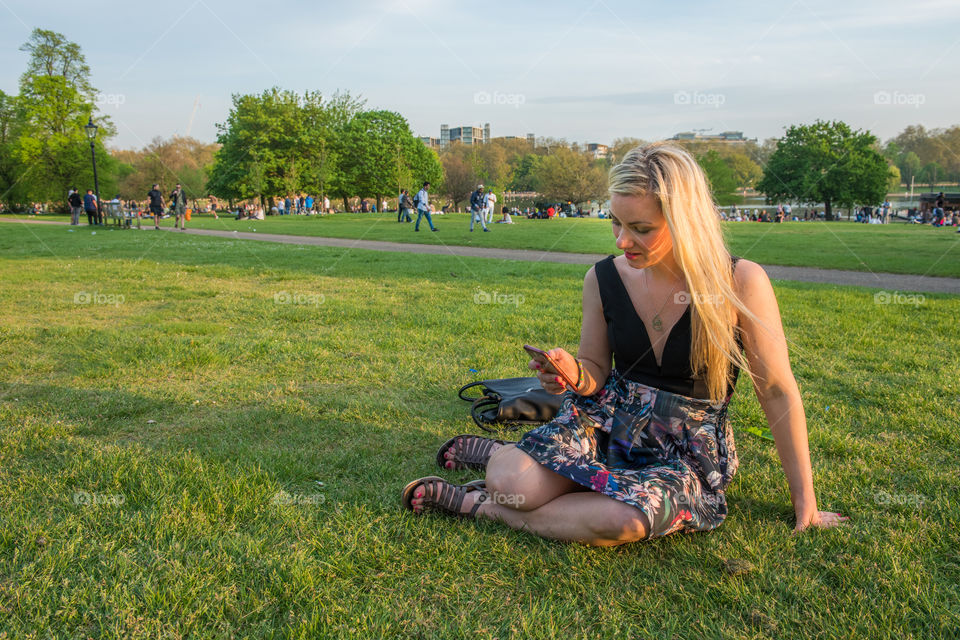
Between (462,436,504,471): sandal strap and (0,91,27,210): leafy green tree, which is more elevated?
(0,91,27,210): leafy green tree

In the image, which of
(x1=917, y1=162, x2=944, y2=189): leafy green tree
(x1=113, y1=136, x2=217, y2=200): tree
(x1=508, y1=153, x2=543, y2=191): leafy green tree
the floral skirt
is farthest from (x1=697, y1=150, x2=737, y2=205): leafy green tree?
the floral skirt

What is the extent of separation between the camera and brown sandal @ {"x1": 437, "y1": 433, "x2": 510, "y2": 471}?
132 inches

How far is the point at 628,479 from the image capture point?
2.53 metres

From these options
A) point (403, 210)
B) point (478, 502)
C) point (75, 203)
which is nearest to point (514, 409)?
point (478, 502)

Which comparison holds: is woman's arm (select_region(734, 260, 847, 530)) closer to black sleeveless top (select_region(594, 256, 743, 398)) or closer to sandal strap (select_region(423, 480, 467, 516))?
black sleeveless top (select_region(594, 256, 743, 398))

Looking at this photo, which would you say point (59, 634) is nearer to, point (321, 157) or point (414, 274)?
point (414, 274)

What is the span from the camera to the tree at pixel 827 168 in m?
66.0

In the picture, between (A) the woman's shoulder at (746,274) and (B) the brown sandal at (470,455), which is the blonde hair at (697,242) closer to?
(A) the woman's shoulder at (746,274)

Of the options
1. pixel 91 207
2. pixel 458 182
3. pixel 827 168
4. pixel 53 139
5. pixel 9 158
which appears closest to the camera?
pixel 91 207

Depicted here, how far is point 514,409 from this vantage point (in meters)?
4.05

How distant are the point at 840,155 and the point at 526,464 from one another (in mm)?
76801

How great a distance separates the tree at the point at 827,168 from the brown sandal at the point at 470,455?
7340cm

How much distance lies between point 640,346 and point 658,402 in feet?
0.85

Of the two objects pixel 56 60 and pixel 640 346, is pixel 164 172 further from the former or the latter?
pixel 640 346
